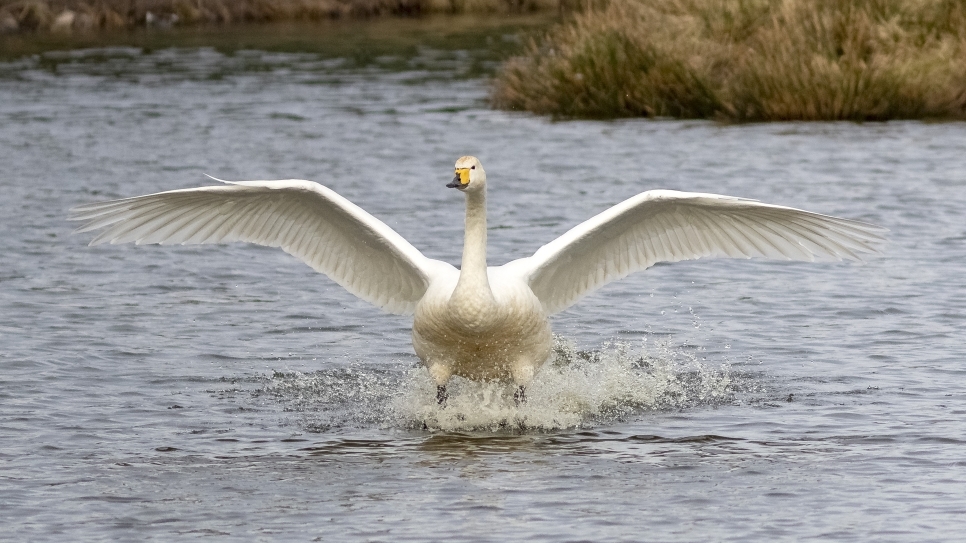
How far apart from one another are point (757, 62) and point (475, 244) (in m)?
12.7

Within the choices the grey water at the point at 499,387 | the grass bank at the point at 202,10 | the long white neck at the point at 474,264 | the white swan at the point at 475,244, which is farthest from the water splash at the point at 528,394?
the grass bank at the point at 202,10

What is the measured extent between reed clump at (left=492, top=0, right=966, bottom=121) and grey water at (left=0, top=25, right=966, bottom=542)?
615 mm

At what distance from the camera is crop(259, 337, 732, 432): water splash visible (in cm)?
1005

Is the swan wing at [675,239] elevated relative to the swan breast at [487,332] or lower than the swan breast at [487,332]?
elevated

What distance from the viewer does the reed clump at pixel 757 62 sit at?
846 inches

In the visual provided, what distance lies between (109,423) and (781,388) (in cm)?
427

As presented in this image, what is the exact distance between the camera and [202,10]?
4022 centimetres

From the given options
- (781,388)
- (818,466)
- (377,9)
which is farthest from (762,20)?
(377,9)

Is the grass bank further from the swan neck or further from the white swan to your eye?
the swan neck

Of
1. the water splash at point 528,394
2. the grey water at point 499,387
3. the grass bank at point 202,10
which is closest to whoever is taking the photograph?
the grey water at point 499,387

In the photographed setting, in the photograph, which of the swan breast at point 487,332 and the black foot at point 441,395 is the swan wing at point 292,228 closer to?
the swan breast at point 487,332

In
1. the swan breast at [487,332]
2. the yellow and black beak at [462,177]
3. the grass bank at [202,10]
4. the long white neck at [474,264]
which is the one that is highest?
the grass bank at [202,10]

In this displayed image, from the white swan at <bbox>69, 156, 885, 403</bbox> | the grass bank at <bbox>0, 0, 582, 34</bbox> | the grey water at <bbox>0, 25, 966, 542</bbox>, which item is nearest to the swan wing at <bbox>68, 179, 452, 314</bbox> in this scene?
the white swan at <bbox>69, 156, 885, 403</bbox>

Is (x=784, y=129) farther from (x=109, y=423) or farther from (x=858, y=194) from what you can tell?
(x=109, y=423)
